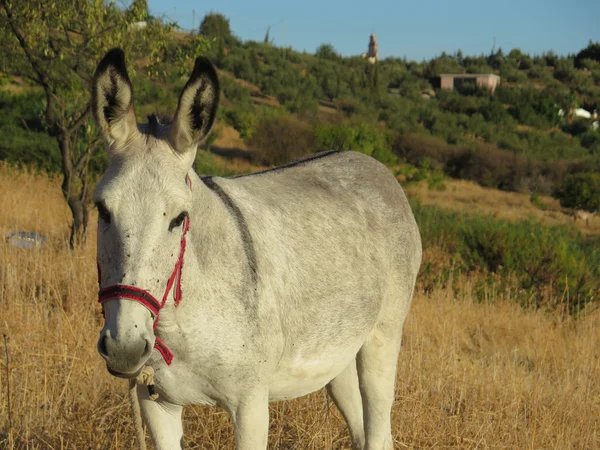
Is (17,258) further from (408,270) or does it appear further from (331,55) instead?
(331,55)

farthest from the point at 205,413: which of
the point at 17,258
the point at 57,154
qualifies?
the point at 57,154

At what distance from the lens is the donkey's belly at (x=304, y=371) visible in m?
2.74

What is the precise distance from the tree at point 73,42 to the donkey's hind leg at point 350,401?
15.7 ft

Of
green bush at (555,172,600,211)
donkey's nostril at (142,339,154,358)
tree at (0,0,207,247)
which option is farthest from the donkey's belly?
green bush at (555,172,600,211)

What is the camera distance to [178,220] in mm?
2125

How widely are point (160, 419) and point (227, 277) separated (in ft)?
2.60

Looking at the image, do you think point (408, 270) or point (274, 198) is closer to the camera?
point (274, 198)

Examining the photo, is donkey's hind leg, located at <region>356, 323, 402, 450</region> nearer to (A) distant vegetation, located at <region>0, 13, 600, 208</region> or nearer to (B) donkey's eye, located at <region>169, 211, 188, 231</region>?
(B) donkey's eye, located at <region>169, 211, 188, 231</region>

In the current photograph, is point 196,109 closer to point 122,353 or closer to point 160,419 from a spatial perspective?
point 122,353

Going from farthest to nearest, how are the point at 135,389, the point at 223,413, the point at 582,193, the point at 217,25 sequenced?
the point at 217,25 < the point at 582,193 < the point at 223,413 < the point at 135,389

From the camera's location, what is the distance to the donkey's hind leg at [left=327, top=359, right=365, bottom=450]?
12.2 feet

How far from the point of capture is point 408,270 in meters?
3.72

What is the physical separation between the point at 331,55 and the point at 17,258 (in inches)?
3474

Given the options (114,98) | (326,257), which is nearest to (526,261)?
(326,257)
